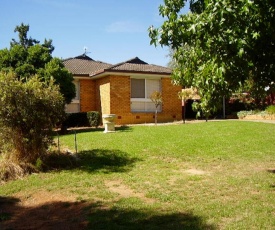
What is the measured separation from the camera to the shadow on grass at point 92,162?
9.14 metres

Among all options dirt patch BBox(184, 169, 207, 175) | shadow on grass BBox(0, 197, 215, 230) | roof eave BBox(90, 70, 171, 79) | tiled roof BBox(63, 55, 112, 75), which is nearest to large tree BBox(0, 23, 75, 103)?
roof eave BBox(90, 70, 171, 79)

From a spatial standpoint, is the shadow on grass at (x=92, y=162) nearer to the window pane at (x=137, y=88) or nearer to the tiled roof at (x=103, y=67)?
the tiled roof at (x=103, y=67)

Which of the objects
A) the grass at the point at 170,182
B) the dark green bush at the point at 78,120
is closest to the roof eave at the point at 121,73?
the dark green bush at the point at 78,120

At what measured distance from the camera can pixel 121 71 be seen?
826 inches

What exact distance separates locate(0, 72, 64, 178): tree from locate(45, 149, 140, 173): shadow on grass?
1.63ft

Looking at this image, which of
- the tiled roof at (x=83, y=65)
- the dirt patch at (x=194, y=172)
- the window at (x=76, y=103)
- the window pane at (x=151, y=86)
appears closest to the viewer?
the dirt patch at (x=194, y=172)

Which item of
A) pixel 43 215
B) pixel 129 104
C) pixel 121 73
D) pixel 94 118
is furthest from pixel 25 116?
pixel 129 104

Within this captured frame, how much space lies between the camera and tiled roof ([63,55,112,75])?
929 inches

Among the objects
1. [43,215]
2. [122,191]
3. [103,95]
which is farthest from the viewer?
[103,95]

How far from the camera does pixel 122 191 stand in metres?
7.04

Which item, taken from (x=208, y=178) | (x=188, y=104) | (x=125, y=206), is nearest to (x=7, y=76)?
(x=125, y=206)

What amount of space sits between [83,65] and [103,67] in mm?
1672

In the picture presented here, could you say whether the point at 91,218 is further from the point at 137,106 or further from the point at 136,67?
the point at 136,67

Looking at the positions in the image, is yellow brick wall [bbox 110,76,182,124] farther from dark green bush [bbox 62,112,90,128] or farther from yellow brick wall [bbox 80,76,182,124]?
dark green bush [bbox 62,112,90,128]
